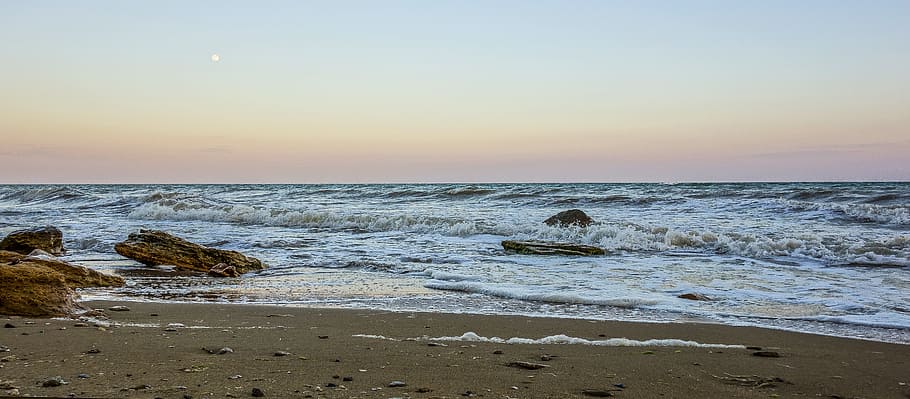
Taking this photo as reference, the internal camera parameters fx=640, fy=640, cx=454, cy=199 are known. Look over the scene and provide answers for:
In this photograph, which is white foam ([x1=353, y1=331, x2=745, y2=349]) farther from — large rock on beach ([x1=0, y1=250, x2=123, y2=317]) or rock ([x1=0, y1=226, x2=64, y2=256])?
rock ([x1=0, y1=226, x2=64, y2=256])

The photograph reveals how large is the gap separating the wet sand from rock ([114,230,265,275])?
4077mm

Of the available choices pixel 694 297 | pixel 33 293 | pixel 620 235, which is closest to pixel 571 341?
pixel 694 297

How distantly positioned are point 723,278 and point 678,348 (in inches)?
172

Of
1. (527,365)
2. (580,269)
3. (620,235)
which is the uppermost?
(527,365)

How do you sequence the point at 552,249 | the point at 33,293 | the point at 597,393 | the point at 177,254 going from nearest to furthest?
1. the point at 597,393
2. the point at 33,293
3. the point at 177,254
4. the point at 552,249

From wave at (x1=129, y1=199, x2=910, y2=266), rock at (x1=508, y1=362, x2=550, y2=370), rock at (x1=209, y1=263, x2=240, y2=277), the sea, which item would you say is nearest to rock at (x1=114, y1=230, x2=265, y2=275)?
rock at (x1=209, y1=263, x2=240, y2=277)

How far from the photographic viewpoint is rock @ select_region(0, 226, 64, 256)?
35.2ft

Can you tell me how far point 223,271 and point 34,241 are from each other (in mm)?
4570

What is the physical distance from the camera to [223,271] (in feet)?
28.5

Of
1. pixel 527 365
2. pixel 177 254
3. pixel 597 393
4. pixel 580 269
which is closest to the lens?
pixel 597 393

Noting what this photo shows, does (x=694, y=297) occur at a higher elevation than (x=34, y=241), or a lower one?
lower

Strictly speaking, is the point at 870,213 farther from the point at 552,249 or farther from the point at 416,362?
the point at 416,362

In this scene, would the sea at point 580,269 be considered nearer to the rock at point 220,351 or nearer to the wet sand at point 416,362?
the wet sand at point 416,362

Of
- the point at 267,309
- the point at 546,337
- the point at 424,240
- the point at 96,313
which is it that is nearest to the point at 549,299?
the point at 546,337
